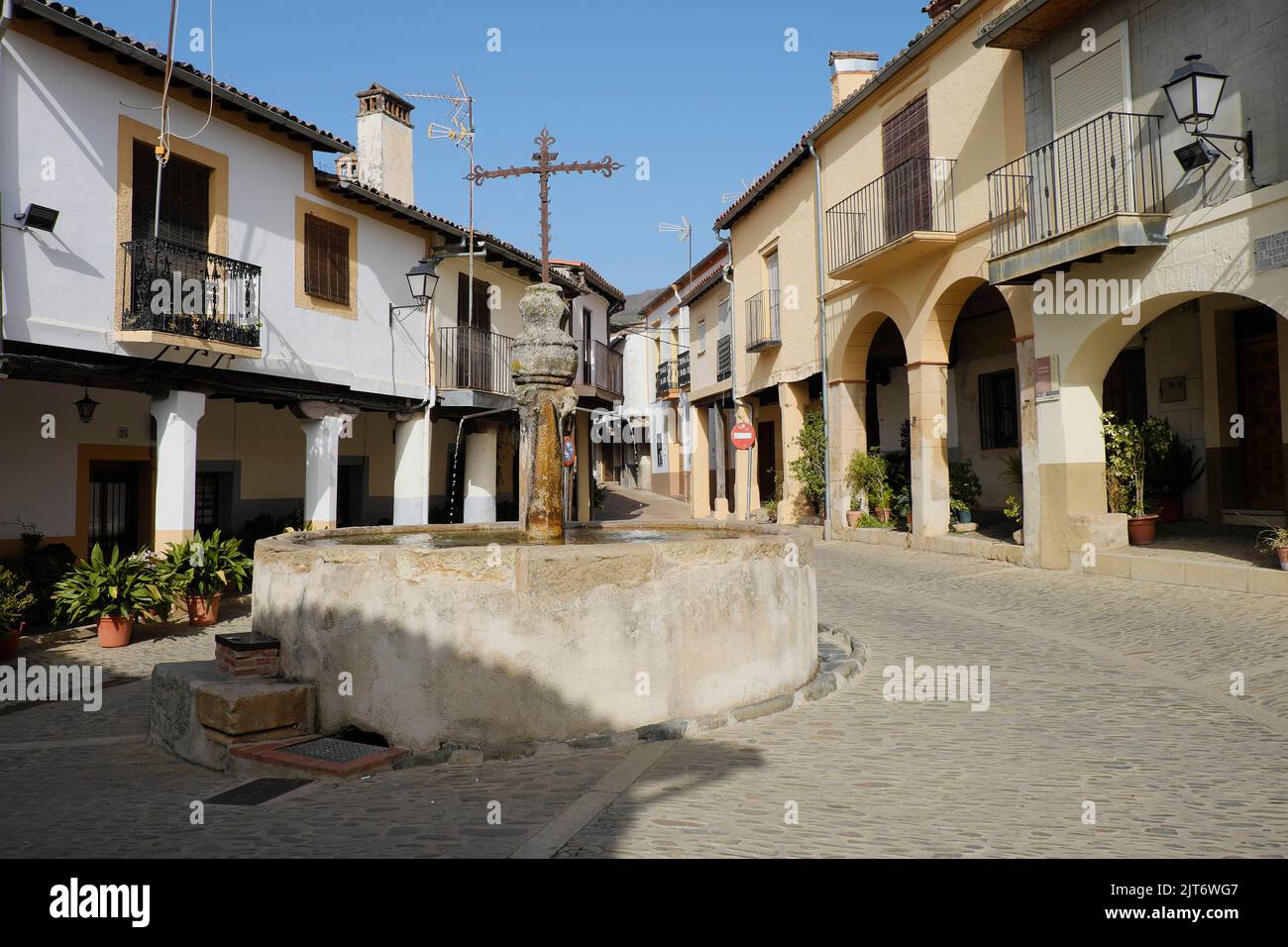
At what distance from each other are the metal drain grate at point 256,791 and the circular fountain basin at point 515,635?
1.81 feet

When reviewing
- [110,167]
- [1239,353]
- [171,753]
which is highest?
[110,167]

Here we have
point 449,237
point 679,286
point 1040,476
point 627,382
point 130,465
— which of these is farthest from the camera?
point 627,382

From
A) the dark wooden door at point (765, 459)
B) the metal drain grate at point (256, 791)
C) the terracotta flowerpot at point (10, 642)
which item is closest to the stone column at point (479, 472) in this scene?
the dark wooden door at point (765, 459)

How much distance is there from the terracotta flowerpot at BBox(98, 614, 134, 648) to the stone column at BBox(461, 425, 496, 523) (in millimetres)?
9960

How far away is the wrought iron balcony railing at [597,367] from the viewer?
23.6 meters

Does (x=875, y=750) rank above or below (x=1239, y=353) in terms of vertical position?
below

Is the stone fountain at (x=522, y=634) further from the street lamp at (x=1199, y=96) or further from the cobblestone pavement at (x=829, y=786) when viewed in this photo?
the street lamp at (x=1199, y=96)

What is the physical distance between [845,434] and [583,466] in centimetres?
868

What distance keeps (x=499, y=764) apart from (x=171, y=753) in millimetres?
2450

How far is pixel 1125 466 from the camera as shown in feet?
39.5

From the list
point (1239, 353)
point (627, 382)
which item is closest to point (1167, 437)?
point (1239, 353)

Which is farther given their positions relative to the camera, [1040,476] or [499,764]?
[1040,476]
